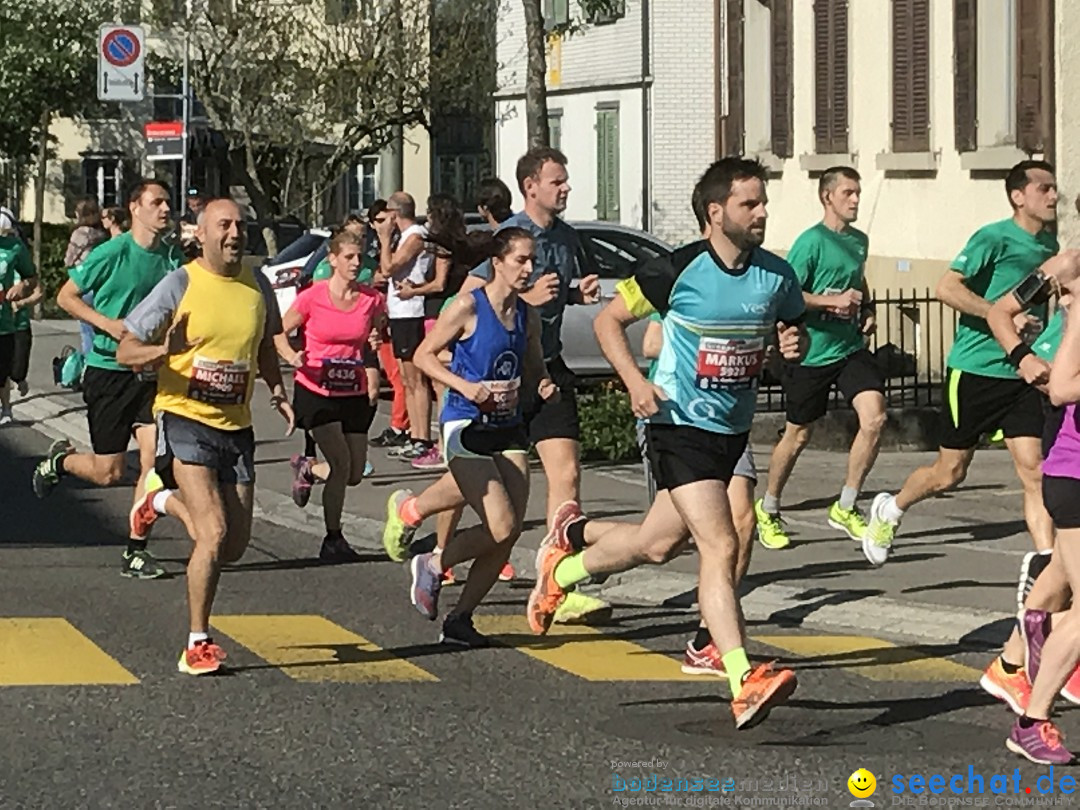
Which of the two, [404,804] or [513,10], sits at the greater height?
[513,10]

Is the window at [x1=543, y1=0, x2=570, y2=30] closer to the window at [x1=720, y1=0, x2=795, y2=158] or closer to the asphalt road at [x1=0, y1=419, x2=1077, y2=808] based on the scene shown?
the window at [x1=720, y1=0, x2=795, y2=158]

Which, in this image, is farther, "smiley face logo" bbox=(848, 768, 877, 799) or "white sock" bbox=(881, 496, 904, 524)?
"white sock" bbox=(881, 496, 904, 524)

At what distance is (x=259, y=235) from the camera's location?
42562 millimetres

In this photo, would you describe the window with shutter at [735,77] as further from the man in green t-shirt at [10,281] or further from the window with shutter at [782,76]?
the man in green t-shirt at [10,281]

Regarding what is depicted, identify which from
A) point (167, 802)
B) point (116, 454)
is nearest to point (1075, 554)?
point (167, 802)

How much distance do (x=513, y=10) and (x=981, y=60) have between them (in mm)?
19742

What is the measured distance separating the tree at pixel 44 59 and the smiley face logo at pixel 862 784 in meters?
46.5

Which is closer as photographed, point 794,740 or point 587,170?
point 794,740

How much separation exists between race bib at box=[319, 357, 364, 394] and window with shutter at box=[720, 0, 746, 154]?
14.9 metres

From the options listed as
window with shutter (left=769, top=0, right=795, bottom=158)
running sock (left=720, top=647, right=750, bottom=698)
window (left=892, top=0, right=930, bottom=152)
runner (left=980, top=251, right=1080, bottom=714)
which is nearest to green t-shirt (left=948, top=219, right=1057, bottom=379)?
runner (left=980, top=251, right=1080, bottom=714)

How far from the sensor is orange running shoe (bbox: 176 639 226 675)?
32.3 ft

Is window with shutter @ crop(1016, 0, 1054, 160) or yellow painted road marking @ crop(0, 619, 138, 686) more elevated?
window with shutter @ crop(1016, 0, 1054, 160)

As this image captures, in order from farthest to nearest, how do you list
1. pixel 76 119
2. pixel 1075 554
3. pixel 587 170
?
pixel 76 119, pixel 587 170, pixel 1075 554

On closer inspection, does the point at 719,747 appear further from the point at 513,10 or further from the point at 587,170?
the point at 513,10
